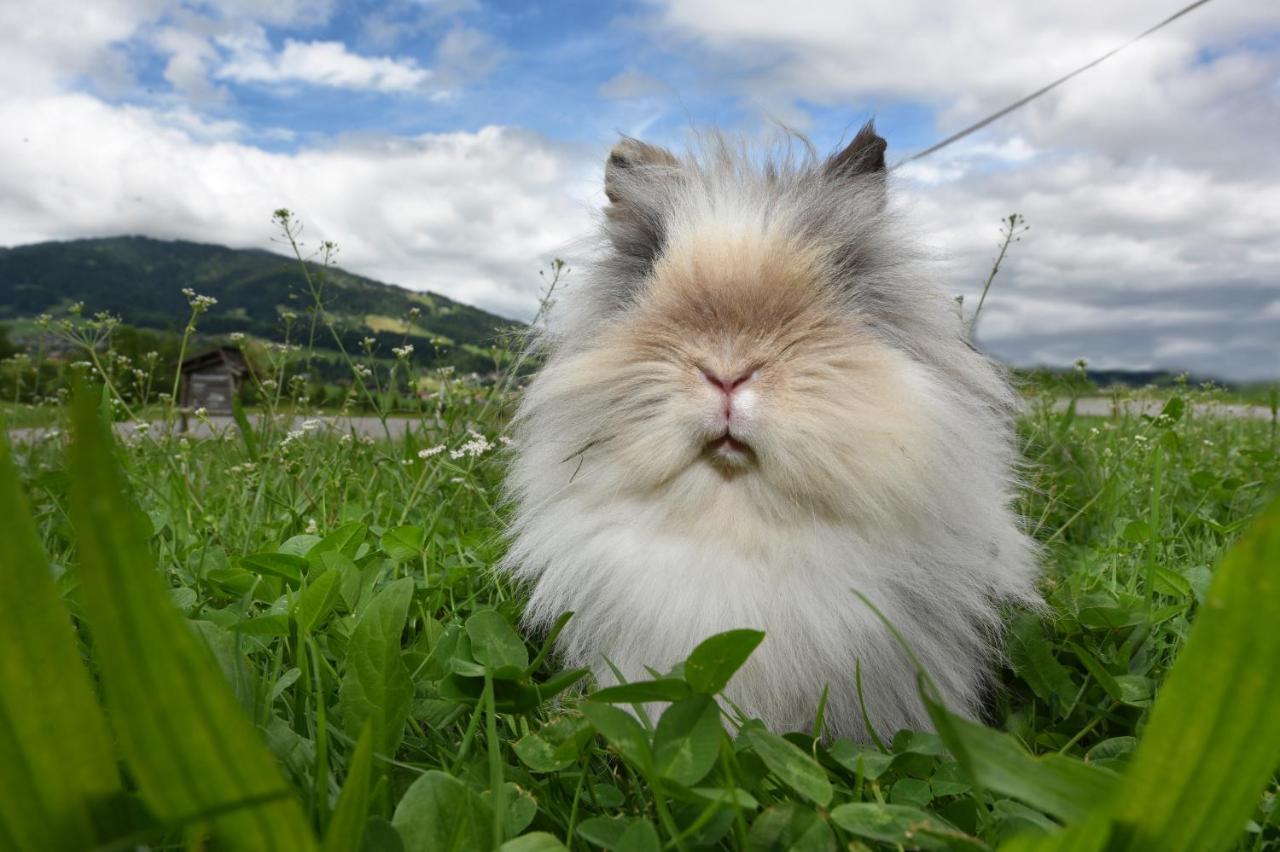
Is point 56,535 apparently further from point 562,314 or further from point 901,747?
point 901,747

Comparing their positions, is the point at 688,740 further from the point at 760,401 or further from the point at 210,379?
the point at 210,379

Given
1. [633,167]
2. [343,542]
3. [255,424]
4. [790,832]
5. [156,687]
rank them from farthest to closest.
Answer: [255,424], [343,542], [633,167], [790,832], [156,687]

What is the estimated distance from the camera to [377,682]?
1938 mm

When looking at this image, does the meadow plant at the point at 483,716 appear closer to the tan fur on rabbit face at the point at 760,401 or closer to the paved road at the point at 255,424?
the tan fur on rabbit face at the point at 760,401

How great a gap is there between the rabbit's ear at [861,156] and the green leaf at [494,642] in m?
1.82

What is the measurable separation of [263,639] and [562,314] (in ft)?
4.90

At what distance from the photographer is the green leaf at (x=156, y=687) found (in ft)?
3.43

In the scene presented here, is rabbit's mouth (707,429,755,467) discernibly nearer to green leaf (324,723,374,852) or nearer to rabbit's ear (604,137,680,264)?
rabbit's ear (604,137,680,264)

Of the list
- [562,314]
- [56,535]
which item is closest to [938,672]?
[562,314]

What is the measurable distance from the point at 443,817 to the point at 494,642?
705 millimetres

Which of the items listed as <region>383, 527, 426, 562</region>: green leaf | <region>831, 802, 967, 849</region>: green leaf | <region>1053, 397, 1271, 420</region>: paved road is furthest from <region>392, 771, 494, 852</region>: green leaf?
<region>1053, 397, 1271, 420</region>: paved road

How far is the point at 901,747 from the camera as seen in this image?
2121mm

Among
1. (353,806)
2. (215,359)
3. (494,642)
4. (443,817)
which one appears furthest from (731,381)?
(215,359)

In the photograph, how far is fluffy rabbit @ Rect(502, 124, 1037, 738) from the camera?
7.53 feet
